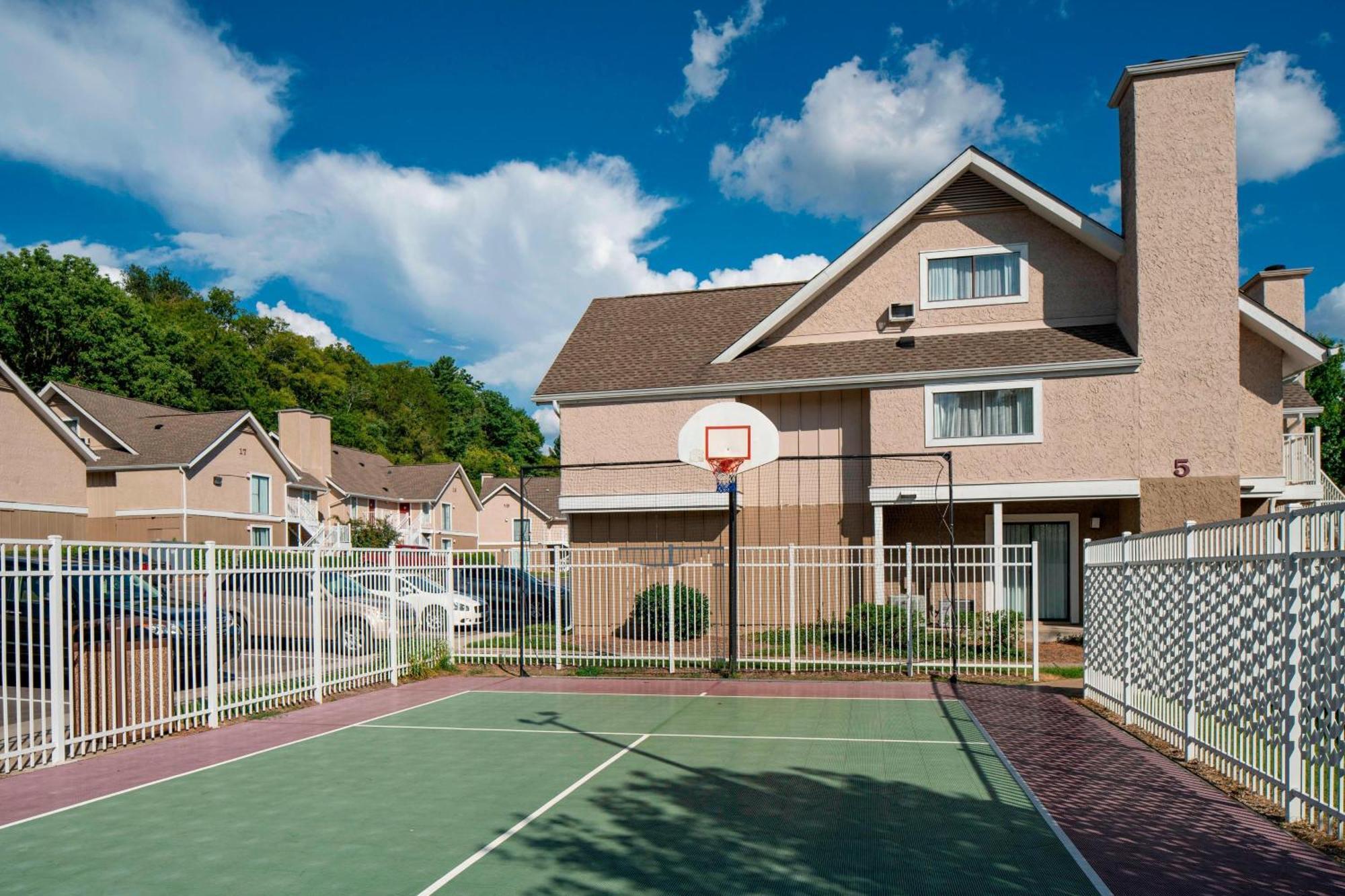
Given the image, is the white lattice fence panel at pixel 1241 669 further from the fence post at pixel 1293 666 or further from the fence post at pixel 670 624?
the fence post at pixel 670 624

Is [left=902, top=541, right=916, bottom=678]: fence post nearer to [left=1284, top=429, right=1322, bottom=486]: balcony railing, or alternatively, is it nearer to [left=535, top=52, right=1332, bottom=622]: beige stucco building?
[left=535, top=52, right=1332, bottom=622]: beige stucco building

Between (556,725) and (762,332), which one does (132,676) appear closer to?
(556,725)

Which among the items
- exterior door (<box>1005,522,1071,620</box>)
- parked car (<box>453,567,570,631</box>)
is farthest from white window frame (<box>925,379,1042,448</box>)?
parked car (<box>453,567,570,631</box>)

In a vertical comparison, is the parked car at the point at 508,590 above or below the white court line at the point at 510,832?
above

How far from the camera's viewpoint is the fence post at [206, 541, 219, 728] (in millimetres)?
11586

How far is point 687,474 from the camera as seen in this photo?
2309 cm

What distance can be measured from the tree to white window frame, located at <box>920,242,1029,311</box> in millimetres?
38031

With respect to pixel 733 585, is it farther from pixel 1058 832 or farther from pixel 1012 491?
pixel 1058 832

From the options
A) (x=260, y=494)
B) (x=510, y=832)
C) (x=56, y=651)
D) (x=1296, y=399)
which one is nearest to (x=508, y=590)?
(x=56, y=651)

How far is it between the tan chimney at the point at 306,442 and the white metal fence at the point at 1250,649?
148ft

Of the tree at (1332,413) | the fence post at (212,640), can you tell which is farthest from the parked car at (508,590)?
the tree at (1332,413)

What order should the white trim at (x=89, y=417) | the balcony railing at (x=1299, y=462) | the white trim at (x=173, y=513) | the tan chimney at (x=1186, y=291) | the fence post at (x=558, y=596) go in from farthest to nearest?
the white trim at (x=89, y=417), the white trim at (x=173, y=513), the balcony railing at (x=1299, y=462), the tan chimney at (x=1186, y=291), the fence post at (x=558, y=596)

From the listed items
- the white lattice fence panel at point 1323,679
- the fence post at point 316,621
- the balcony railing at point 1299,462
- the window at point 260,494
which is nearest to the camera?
the white lattice fence panel at point 1323,679

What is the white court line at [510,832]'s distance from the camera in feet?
20.4
